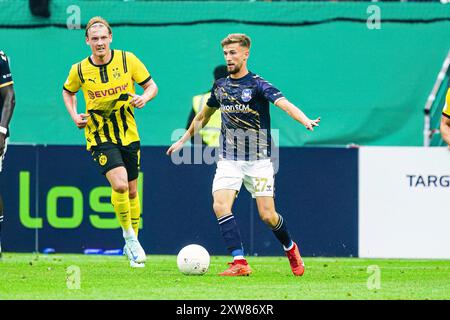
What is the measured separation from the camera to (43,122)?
1545 centimetres

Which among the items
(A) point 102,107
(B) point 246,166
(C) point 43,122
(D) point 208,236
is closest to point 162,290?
(B) point 246,166

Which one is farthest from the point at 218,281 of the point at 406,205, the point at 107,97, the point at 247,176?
the point at 406,205

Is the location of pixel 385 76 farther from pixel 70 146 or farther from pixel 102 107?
pixel 102 107

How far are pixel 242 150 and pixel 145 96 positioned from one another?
1.15 metres

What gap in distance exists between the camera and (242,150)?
10.3 metres

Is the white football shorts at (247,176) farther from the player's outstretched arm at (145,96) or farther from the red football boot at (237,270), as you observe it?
the player's outstretched arm at (145,96)

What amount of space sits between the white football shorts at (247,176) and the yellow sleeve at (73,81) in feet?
5.60

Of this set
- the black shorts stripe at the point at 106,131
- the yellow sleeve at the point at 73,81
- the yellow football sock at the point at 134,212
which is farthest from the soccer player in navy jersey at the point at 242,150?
the yellow sleeve at the point at 73,81

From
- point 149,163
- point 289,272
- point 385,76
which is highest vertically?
point 385,76

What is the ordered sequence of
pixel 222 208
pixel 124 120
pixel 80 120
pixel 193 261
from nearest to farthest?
pixel 193 261 → pixel 222 208 → pixel 80 120 → pixel 124 120

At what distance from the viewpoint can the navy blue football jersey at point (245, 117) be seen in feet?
33.6

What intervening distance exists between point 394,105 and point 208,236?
359cm

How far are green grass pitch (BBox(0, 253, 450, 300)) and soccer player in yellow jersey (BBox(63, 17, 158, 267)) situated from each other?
1.99 feet

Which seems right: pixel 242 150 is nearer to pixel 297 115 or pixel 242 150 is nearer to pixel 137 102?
pixel 297 115
